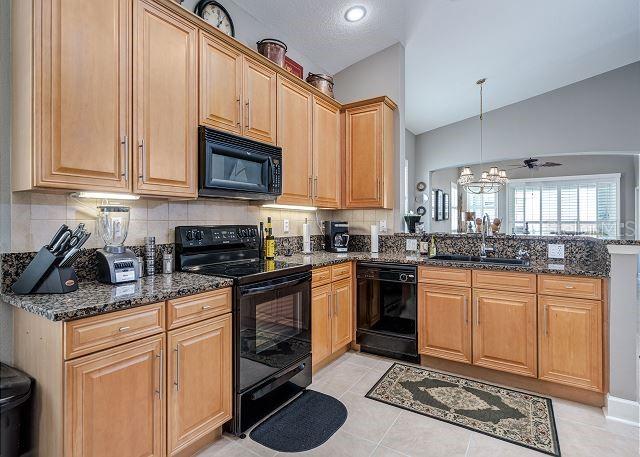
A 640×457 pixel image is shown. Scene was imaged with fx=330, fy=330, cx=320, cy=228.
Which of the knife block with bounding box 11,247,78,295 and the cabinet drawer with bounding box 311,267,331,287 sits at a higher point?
the knife block with bounding box 11,247,78,295

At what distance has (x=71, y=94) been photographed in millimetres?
1504

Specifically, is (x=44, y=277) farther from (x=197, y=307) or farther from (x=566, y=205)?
(x=566, y=205)

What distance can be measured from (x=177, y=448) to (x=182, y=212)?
141 centimetres

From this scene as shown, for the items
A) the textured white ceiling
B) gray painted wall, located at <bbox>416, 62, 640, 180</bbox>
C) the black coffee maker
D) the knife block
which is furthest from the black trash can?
gray painted wall, located at <bbox>416, 62, 640, 180</bbox>

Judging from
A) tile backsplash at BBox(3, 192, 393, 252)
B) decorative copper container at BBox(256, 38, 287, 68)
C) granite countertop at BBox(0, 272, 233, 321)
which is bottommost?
granite countertop at BBox(0, 272, 233, 321)

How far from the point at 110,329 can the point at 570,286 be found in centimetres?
277

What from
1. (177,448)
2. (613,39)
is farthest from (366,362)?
(613,39)

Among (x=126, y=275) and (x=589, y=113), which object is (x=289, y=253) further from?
(x=589, y=113)

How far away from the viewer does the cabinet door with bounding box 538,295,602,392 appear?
7.30 feet

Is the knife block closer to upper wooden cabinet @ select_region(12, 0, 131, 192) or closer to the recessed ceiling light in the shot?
upper wooden cabinet @ select_region(12, 0, 131, 192)

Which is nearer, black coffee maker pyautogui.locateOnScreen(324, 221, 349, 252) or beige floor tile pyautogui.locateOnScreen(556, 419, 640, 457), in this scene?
beige floor tile pyautogui.locateOnScreen(556, 419, 640, 457)

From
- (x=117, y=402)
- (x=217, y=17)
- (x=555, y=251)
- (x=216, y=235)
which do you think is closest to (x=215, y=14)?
(x=217, y=17)

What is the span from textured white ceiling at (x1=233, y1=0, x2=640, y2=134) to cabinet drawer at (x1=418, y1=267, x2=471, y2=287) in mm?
2436

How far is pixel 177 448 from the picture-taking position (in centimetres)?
163
